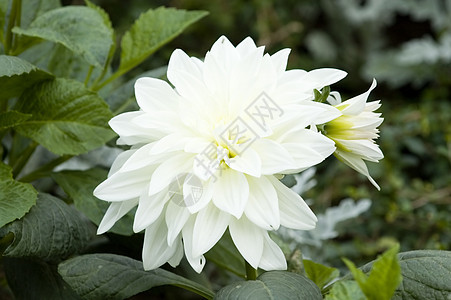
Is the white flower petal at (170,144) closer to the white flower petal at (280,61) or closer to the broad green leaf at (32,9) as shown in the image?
the white flower petal at (280,61)

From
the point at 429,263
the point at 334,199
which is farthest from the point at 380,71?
the point at 429,263

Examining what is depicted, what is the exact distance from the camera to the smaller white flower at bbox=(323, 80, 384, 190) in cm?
59

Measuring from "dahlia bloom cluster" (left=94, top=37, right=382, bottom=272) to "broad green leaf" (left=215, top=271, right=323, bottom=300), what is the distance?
2 cm

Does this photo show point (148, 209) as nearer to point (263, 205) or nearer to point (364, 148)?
point (263, 205)

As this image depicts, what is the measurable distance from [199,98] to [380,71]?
117 centimetres

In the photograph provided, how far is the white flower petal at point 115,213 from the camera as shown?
59 centimetres

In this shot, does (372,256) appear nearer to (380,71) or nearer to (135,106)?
(135,106)

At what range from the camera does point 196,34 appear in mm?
1840

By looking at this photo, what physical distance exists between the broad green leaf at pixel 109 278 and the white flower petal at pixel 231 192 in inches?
6.1

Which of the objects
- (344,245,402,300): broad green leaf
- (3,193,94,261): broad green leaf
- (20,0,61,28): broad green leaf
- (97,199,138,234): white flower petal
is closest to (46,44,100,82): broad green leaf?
(20,0,61,28): broad green leaf

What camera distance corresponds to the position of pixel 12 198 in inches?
25.5

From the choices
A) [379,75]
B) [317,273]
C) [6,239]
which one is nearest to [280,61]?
[317,273]

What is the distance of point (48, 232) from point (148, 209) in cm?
16

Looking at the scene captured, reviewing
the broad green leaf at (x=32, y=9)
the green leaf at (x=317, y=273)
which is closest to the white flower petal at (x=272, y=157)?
the green leaf at (x=317, y=273)
